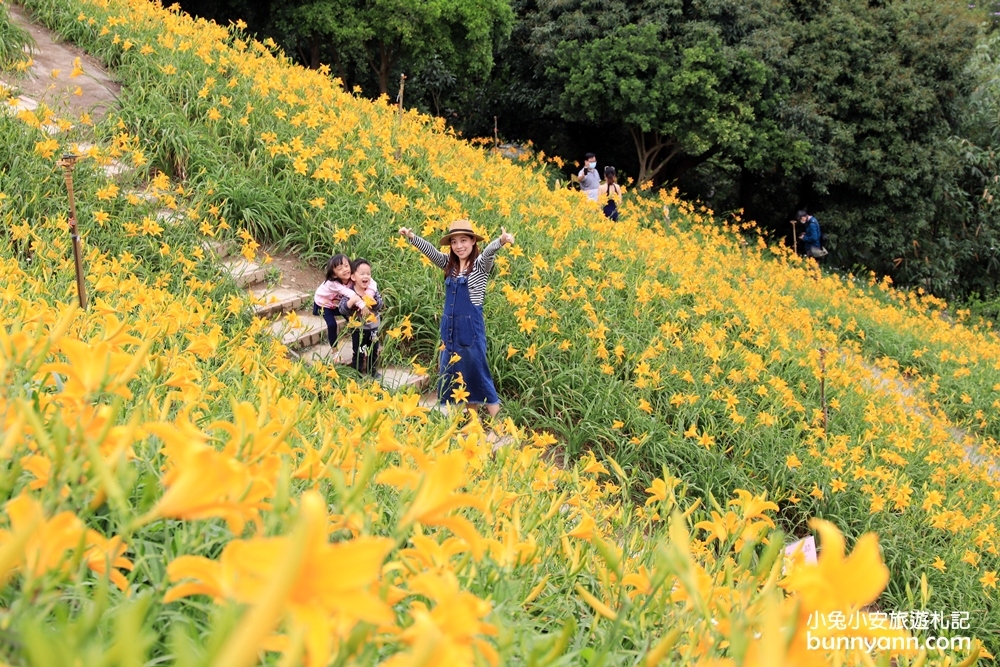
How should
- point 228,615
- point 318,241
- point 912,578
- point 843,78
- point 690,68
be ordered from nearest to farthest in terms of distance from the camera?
point 228,615 → point 912,578 → point 318,241 → point 690,68 → point 843,78

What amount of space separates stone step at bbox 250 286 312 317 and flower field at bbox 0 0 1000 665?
0.67 feet

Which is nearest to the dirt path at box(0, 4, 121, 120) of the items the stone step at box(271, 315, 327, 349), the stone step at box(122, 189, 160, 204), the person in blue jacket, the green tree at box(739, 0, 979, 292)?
the stone step at box(122, 189, 160, 204)

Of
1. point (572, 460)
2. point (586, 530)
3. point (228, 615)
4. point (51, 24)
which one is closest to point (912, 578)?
point (572, 460)

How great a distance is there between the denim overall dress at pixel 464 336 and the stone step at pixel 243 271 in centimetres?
135

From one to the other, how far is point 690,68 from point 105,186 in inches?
364

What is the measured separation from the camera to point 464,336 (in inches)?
160

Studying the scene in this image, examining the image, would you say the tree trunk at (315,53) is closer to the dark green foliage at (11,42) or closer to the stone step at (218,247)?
the dark green foliage at (11,42)

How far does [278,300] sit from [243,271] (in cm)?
28

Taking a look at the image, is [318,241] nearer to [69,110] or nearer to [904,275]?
[69,110]

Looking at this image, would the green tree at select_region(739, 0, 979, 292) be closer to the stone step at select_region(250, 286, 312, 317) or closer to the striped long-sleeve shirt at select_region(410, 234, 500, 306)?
the striped long-sleeve shirt at select_region(410, 234, 500, 306)

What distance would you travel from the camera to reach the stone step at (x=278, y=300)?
4273 millimetres

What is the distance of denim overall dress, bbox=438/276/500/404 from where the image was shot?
406cm

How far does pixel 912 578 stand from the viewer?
12.2 ft

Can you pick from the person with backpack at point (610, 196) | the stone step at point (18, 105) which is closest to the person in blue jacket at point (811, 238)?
the person with backpack at point (610, 196)
